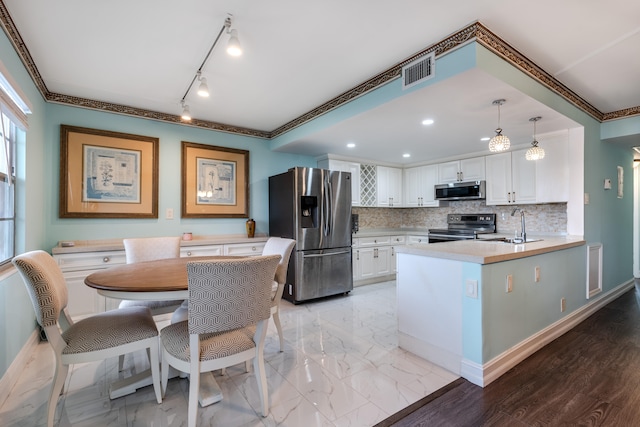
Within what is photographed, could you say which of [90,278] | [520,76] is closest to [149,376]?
[90,278]

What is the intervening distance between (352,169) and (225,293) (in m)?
3.78

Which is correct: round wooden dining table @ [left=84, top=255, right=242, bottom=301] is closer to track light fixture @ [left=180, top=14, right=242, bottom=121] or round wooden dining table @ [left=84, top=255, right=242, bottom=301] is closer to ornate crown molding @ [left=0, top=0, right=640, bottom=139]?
track light fixture @ [left=180, top=14, right=242, bottom=121]

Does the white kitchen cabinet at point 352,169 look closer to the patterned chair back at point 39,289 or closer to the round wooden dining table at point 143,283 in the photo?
the round wooden dining table at point 143,283

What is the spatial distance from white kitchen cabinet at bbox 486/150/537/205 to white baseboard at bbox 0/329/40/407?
5.28m

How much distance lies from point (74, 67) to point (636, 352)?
17.4ft

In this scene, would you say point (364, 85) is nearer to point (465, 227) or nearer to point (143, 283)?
point (143, 283)

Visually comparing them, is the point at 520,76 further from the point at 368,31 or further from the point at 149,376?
the point at 149,376

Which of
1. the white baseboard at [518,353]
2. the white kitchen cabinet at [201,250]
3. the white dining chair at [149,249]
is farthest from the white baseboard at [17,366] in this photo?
the white baseboard at [518,353]

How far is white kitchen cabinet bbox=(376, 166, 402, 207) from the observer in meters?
5.34

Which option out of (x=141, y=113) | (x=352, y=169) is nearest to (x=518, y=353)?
(x=352, y=169)

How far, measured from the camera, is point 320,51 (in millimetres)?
2256

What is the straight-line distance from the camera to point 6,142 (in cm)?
218

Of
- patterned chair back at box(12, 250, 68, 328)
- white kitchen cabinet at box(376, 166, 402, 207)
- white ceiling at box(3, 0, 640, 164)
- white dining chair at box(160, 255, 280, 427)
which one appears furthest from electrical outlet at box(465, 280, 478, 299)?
white kitchen cabinet at box(376, 166, 402, 207)

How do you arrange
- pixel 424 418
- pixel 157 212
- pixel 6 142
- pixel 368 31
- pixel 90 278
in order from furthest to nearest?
pixel 157 212, pixel 6 142, pixel 368 31, pixel 90 278, pixel 424 418
